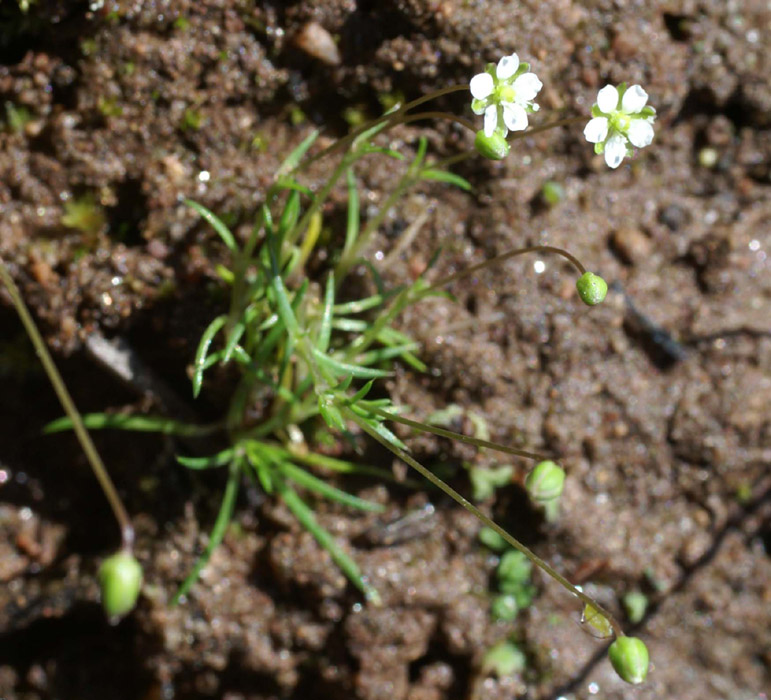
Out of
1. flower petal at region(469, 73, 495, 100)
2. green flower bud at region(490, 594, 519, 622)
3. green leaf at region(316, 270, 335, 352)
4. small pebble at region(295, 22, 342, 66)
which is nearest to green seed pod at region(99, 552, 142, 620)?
green leaf at region(316, 270, 335, 352)

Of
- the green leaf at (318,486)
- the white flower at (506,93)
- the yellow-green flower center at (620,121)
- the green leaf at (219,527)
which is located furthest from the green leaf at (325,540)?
the yellow-green flower center at (620,121)

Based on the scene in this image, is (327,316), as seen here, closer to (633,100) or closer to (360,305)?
(360,305)

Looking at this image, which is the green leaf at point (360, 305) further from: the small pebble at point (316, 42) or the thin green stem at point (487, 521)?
the small pebble at point (316, 42)

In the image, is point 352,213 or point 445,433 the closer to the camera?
point 445,433

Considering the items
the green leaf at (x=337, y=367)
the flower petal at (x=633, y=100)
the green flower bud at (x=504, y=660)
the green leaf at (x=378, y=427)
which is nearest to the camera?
the flower petal at (x=633, y=100)

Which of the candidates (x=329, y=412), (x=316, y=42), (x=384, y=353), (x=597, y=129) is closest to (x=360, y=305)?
(x=384, y=353)

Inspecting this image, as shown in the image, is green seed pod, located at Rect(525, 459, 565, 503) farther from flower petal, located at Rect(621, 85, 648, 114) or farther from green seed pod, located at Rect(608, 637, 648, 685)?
flower petal, located at Rect(621, 85, 648, 114)
